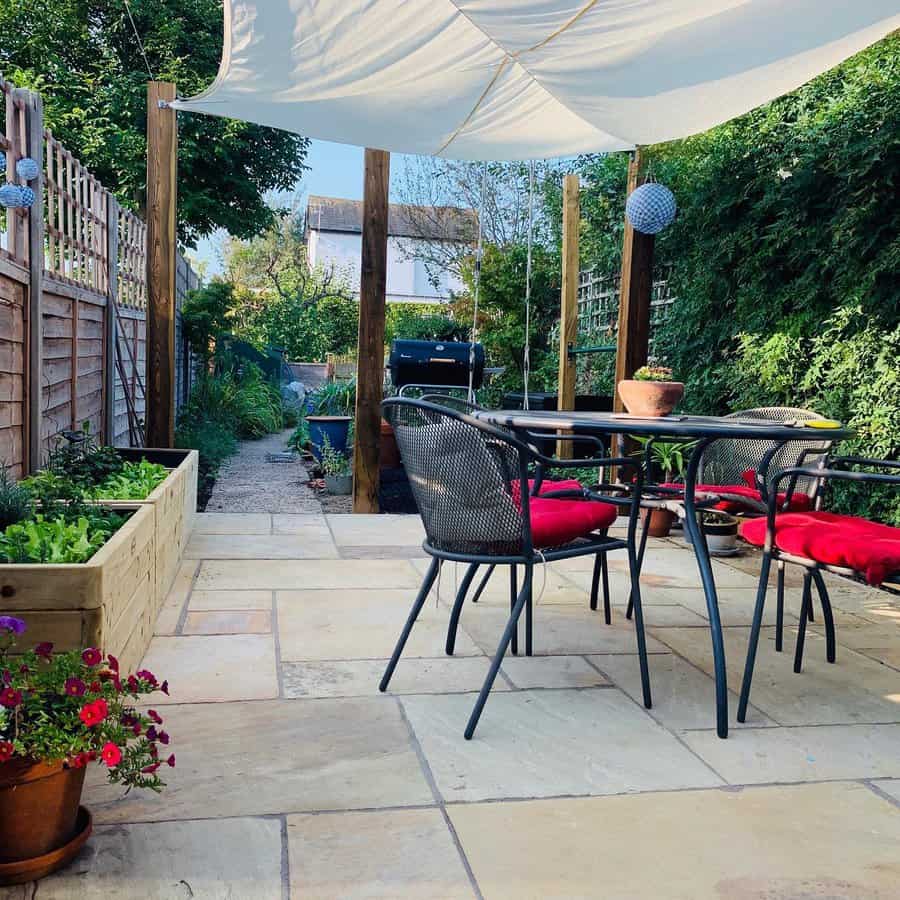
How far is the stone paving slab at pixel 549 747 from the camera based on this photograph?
1810 millimetres

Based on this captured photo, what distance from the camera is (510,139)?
4.75m

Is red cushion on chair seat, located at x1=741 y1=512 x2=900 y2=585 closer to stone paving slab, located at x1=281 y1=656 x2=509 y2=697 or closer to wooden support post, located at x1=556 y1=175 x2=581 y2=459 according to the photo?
stone paving slab, located at x1=281 y1=656 x2=509 y2=697

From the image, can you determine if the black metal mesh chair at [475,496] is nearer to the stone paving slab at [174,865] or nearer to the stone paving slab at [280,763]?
the stone paving slab at [280,763]

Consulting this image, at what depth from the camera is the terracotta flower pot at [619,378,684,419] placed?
2.71m

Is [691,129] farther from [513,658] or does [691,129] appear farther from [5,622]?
[5,622]

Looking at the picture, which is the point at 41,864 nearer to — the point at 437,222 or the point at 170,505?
the point at 170,505

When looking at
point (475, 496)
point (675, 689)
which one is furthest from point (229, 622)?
point (675, 689)

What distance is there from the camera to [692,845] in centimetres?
158

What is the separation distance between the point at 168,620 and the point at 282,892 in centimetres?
158

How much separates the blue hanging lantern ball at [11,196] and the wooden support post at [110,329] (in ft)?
5.55

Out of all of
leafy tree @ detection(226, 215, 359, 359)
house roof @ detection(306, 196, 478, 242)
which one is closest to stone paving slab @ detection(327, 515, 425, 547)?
leafy tree @ detection(226, 215, 359, 359)

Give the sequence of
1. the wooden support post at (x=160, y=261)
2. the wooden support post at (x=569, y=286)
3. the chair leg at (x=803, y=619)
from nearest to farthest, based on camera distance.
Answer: the chair leg at (x=803, y=619)
the wooden support post at (x=160, y=261)
the wooden support post at (x=569, y=286)

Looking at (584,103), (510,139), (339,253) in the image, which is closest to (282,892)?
(584,103)

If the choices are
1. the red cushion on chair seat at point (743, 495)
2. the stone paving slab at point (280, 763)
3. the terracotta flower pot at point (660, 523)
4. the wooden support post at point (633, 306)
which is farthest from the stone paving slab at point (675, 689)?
the wooden support post at point (633, 306)
